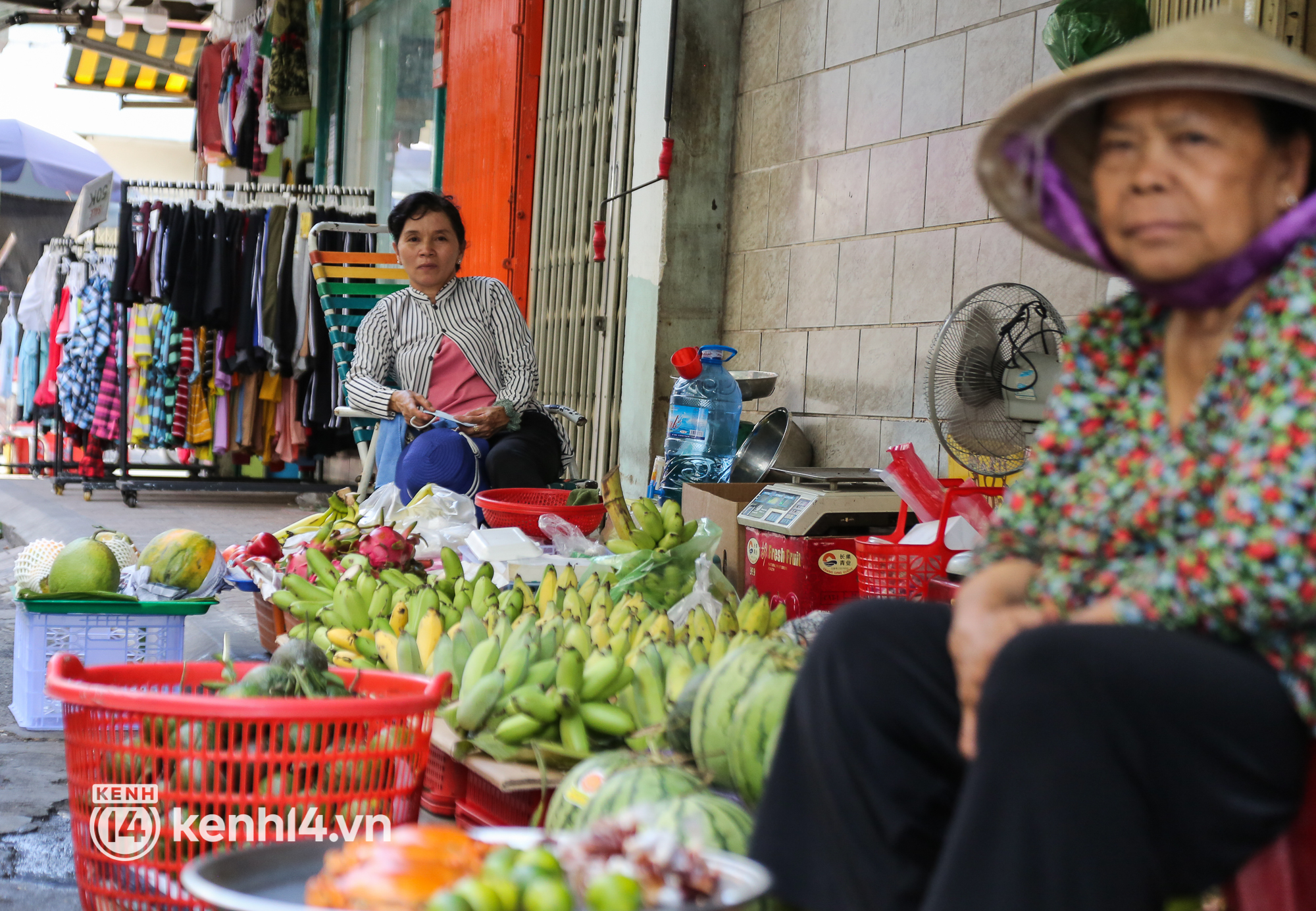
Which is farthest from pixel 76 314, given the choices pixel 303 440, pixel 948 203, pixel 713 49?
pixel 948 203

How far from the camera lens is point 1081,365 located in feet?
4.91

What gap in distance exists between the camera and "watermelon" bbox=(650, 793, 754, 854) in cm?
164

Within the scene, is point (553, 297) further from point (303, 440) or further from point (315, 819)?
point (315, 819)

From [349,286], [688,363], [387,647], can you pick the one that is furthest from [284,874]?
[349,286]

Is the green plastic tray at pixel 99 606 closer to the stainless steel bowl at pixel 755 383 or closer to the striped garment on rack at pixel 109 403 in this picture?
the stainless steel bowl at pixel 755 383

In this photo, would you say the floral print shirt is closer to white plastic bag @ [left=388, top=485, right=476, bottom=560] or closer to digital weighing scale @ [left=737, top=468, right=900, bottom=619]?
digital weighing scale @ [left=737, top=468, right=900, bottom=619]


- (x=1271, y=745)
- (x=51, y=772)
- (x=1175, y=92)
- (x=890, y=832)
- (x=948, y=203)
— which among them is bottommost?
(x=51, y=772)

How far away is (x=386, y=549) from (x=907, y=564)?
156cm

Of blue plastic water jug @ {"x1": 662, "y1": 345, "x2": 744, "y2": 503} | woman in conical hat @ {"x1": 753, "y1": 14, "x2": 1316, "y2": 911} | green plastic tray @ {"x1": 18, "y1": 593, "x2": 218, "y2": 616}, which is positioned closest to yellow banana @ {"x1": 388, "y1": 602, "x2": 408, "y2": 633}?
green plastic tray @ {"x1": 18, "y1": 593, "x2": 218, "y2": 616}

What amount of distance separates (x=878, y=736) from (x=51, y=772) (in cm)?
220

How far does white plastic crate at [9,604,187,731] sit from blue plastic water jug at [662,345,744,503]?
2303mm

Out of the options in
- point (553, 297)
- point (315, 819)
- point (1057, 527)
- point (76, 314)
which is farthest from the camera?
point (76, 314)

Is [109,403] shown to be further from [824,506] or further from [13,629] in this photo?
[824,506]

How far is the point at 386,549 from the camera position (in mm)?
3705
